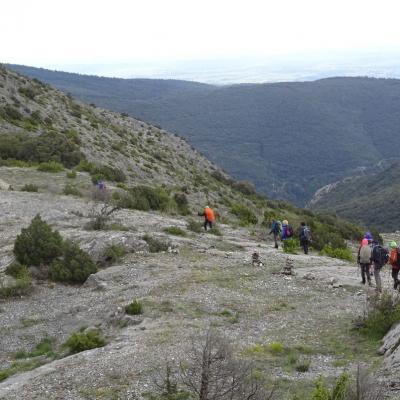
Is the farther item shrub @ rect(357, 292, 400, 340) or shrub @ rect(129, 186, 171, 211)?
Result: shrub @ rect(129, 186, 171, 211)

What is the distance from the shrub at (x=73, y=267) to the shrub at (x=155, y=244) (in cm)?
236

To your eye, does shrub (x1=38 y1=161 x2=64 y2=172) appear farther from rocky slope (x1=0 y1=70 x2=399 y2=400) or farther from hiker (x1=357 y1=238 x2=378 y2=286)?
hiker (x1=357 y1=238 x2=378 y2=286)

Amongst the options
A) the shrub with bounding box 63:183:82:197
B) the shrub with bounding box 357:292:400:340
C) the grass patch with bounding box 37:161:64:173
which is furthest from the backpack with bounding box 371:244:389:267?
the grass patch with bounding box 37:161:64:173

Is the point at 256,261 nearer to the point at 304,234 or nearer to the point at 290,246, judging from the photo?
the point at 304,234

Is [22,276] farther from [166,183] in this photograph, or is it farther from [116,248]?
[166,183]

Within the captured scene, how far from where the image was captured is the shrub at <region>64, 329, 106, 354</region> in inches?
437

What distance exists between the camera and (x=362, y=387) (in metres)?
6.75

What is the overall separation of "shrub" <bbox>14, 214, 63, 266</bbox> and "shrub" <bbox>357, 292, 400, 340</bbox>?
30.9 feet

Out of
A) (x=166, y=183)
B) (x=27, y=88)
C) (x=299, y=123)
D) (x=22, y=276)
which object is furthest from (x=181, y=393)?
(x=299, y=123)

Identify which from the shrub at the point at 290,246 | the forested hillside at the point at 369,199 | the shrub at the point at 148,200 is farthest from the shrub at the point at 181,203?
the forested hillside at the point at 369,199

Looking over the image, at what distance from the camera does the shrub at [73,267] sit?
15812 mm

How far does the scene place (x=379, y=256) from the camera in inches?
586

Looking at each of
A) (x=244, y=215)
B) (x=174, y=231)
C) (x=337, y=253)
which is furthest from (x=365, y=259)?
(x=244, y=215)

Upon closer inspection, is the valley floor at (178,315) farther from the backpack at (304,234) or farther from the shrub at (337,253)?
the shrub at (337,253)
